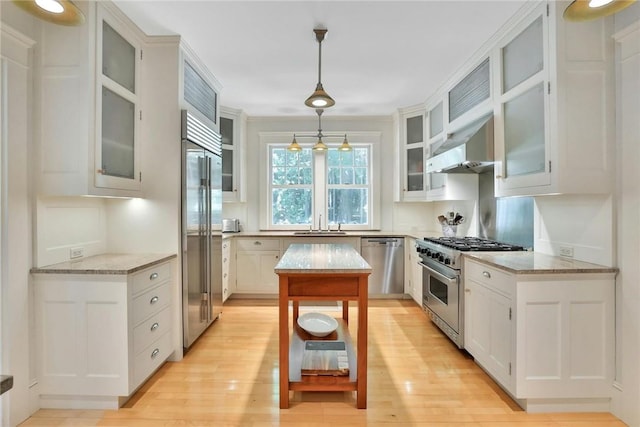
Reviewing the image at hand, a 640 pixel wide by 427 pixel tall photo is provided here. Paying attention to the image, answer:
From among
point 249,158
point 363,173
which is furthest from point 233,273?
point 363,173

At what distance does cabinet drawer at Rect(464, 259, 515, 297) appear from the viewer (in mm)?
2102

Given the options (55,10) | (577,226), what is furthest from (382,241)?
(55,10)

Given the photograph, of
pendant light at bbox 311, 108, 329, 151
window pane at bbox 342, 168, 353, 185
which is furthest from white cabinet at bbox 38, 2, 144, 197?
window pane at bbox 342, 168, 353, 185

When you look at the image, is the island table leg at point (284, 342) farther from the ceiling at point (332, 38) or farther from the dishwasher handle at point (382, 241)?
the dishwasher handle at point (382, 241)

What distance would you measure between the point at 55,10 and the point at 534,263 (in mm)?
3018

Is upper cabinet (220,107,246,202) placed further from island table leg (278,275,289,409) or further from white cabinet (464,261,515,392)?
white cabinet (464,261,515,392)

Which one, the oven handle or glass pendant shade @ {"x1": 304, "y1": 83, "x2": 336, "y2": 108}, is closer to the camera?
glass pendant shade @ {"x1": 304, "y1": 83, "x2": 336, "y2": 108}

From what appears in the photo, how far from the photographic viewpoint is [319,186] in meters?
5.15

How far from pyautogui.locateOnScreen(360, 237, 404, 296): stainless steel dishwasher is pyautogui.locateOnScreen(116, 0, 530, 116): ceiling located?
195cm

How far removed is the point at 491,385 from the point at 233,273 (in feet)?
10.6

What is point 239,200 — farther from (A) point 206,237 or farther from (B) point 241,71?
(B) point 241,71

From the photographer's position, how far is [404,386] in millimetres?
2346

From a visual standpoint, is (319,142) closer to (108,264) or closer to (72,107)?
(72,107)

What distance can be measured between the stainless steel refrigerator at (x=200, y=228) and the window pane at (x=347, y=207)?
81.8 inches
